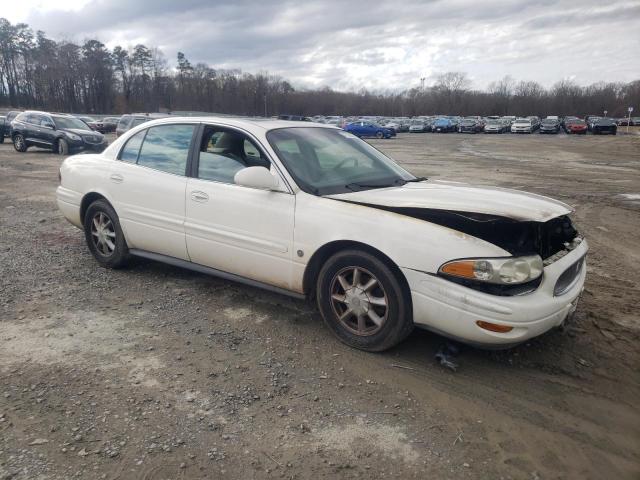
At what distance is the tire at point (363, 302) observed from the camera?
322 cm

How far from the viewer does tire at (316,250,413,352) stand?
3.22m

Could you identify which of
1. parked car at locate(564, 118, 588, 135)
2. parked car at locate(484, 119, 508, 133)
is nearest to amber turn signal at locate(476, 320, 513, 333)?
parked car at locate(564, 118, 588, 135)

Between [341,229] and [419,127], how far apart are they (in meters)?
55.1

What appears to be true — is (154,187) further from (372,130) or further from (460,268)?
(372,130)

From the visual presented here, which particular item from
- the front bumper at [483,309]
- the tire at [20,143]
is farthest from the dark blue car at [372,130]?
the front bumper at [483,309]

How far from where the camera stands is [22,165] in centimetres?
1550

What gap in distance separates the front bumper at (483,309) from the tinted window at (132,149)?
10.3 feet

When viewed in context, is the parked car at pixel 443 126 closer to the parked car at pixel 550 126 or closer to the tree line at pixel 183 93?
the parked car at pixel 550 126

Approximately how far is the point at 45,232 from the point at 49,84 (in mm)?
88428

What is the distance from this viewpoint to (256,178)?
11.9 ft

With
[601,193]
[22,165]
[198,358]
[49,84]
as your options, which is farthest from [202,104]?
[198,358]

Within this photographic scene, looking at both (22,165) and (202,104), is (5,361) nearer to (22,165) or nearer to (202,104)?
(22,165)

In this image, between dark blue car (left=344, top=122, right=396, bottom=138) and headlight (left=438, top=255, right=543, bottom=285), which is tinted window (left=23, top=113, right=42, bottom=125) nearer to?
headlight (left=438, top=255, right=543, bottom=285)

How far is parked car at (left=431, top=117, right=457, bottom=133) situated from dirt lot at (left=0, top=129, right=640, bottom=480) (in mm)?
51542
